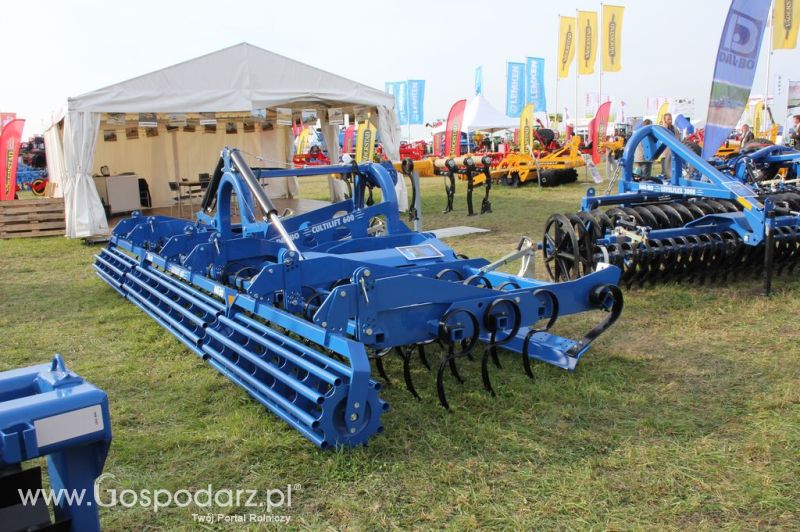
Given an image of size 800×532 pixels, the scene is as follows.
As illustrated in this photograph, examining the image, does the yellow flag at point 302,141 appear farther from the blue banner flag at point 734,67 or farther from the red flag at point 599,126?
the blue banner flag at point 734,67

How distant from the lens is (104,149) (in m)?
15.7

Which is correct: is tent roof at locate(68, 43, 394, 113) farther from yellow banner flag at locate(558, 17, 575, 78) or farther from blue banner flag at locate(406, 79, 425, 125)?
blue banner flag at locate(406, 79, 425, 125)

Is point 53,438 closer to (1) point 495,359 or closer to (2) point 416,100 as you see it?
(1) point 495,359

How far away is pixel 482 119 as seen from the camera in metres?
26.2

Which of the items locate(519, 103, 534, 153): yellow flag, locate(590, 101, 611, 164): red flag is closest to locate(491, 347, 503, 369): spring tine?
locate(519, 103, 534, 153): yellow flag

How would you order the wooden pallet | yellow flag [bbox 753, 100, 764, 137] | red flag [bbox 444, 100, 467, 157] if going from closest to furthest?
the wooden pallet < red flag [bbox 444, 100, 467, 157] < yellow flag [bbox 753, 100, 764, 137]

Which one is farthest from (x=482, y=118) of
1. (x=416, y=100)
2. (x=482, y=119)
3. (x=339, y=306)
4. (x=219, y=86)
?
(x=339, y=306)

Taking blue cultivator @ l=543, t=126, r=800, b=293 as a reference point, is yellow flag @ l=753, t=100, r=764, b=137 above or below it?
above

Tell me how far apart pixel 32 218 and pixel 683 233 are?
10.9 meters

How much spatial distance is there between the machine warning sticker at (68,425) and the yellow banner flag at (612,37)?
86.5 ft

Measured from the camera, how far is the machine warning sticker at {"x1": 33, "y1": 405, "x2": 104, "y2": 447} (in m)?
1.49

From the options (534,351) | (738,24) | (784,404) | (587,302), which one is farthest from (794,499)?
(738,24)

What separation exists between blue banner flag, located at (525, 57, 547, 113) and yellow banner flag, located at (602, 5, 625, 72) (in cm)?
464
